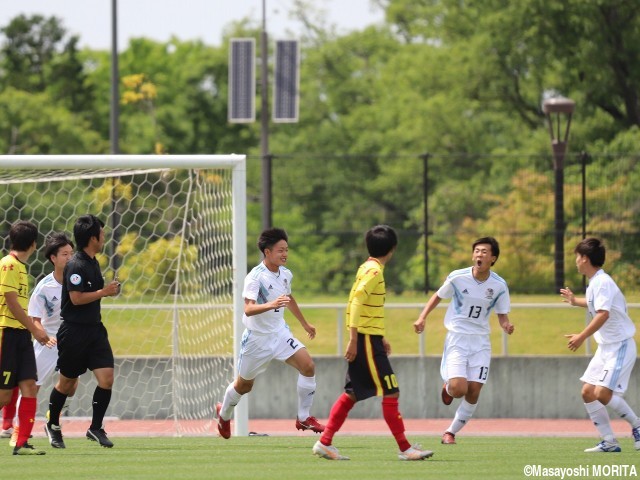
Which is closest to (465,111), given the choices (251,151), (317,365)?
(251,151)

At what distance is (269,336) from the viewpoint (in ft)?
37.9

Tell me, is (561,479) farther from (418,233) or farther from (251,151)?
(251,151)

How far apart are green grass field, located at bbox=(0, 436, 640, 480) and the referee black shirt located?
1.09 m

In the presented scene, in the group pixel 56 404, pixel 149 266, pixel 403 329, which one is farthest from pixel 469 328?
pixel 403 329

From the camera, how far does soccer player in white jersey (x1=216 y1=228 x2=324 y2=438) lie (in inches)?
441

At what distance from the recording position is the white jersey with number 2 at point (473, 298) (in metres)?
11.8

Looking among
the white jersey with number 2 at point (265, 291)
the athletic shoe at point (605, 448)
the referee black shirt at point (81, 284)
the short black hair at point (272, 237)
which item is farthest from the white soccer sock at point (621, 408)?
the referee black shirt at point (81, 284)

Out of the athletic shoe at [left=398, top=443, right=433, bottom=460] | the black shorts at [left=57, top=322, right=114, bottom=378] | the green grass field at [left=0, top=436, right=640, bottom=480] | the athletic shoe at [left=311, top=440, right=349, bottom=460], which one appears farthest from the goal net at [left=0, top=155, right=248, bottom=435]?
the athletic shoe at [left=398, top=443, right=433, bottom=460]

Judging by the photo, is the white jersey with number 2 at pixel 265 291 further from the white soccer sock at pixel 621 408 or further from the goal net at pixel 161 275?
the white soccer sock at pixel 621 408

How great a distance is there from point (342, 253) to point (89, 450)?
1280 cm

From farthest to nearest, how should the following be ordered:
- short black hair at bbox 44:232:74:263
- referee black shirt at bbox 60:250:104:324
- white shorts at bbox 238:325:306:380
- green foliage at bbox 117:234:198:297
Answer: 1. green foliage at bbox 117:234:198:297
2. short black hair at bbox 44:232:74:263
3. white shorts at bbox 238:325:306:380
4. referee black shirt at bbox 60:250:104:324

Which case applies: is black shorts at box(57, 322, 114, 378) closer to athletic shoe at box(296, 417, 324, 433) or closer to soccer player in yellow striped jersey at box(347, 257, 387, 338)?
athletic shoe at box(296, 417, 324, 433)

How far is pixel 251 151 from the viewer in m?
53.8

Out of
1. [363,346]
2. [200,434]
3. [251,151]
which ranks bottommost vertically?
[200,434]
